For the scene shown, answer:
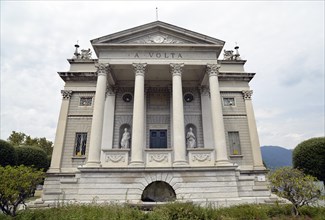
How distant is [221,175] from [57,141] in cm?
1516

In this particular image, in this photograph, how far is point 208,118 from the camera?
69.8ft

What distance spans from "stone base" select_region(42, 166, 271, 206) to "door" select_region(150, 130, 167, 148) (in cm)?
662

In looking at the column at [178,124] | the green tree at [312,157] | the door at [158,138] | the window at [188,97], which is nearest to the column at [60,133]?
the door at [158,138]

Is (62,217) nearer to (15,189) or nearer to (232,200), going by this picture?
(15,189)

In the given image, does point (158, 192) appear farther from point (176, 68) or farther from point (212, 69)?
point (212, 69)

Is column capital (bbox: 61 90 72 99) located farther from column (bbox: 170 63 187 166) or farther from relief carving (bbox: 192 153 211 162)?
relief carving (bbox: 192 153 211 162)

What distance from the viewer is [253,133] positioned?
21547mm

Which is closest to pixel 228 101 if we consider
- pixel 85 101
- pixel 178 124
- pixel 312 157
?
pixel 178 124

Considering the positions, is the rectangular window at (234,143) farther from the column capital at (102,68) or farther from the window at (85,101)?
the window at (85,101)

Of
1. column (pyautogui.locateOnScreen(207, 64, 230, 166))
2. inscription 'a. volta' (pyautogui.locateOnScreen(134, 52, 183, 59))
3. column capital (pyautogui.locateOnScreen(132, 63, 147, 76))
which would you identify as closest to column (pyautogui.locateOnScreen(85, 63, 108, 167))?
column capital (pyautogui.locateOnScreen(132, 63, 147, 76))

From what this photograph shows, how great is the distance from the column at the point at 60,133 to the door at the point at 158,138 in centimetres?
850

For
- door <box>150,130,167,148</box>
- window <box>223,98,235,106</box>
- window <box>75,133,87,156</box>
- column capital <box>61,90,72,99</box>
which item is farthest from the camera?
window <box>223,98,235,106</box>

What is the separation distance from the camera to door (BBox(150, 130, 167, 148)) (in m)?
21.0

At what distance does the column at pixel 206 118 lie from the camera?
2037 centimetres
